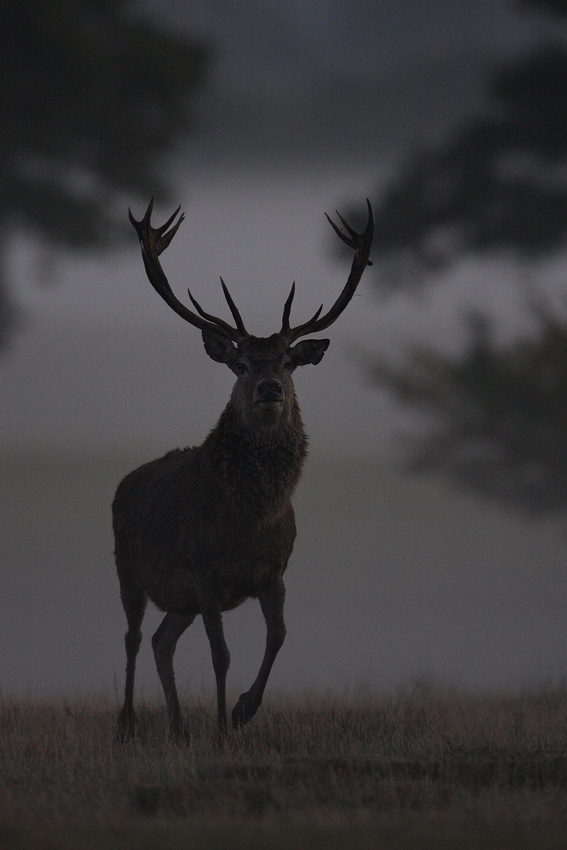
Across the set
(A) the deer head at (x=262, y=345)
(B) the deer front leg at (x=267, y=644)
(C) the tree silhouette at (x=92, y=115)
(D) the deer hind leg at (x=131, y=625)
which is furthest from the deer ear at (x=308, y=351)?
(C) the tree silhouette at (x=92, y=115)

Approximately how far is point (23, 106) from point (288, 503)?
11.4 m

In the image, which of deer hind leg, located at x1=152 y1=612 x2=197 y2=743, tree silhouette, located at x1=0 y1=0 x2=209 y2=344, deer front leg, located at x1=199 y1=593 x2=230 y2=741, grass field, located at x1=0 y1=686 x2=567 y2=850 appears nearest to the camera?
grass field, located at x1=0 y1=686 x2=567 y2=850

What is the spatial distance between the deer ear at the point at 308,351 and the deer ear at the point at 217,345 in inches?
19.4

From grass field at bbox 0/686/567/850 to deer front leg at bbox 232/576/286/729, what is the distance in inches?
7.0

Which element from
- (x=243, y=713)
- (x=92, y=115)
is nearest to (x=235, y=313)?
(x=243, y=713)

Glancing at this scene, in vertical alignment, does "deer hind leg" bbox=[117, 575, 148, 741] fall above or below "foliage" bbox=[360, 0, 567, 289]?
below

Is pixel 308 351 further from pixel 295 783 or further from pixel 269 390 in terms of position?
pixel 295 783

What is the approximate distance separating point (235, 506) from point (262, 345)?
124cm

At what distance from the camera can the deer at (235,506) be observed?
30.4ft

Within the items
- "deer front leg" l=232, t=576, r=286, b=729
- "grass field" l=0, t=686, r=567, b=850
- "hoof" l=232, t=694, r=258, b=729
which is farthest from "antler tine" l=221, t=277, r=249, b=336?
"grass field" l=0, t=686, r=567, b=850

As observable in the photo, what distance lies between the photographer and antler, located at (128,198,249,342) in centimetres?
980

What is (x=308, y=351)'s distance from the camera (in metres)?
9.84

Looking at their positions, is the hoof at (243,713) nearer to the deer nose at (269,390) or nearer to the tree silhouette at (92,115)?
the deer nose at (269,390)

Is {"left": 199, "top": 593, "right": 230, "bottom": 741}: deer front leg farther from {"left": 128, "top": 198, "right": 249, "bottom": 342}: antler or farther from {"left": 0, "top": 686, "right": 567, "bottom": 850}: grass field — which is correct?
{"left": 128, "top": 198, "right": 249, "bottom": 342}: antler
